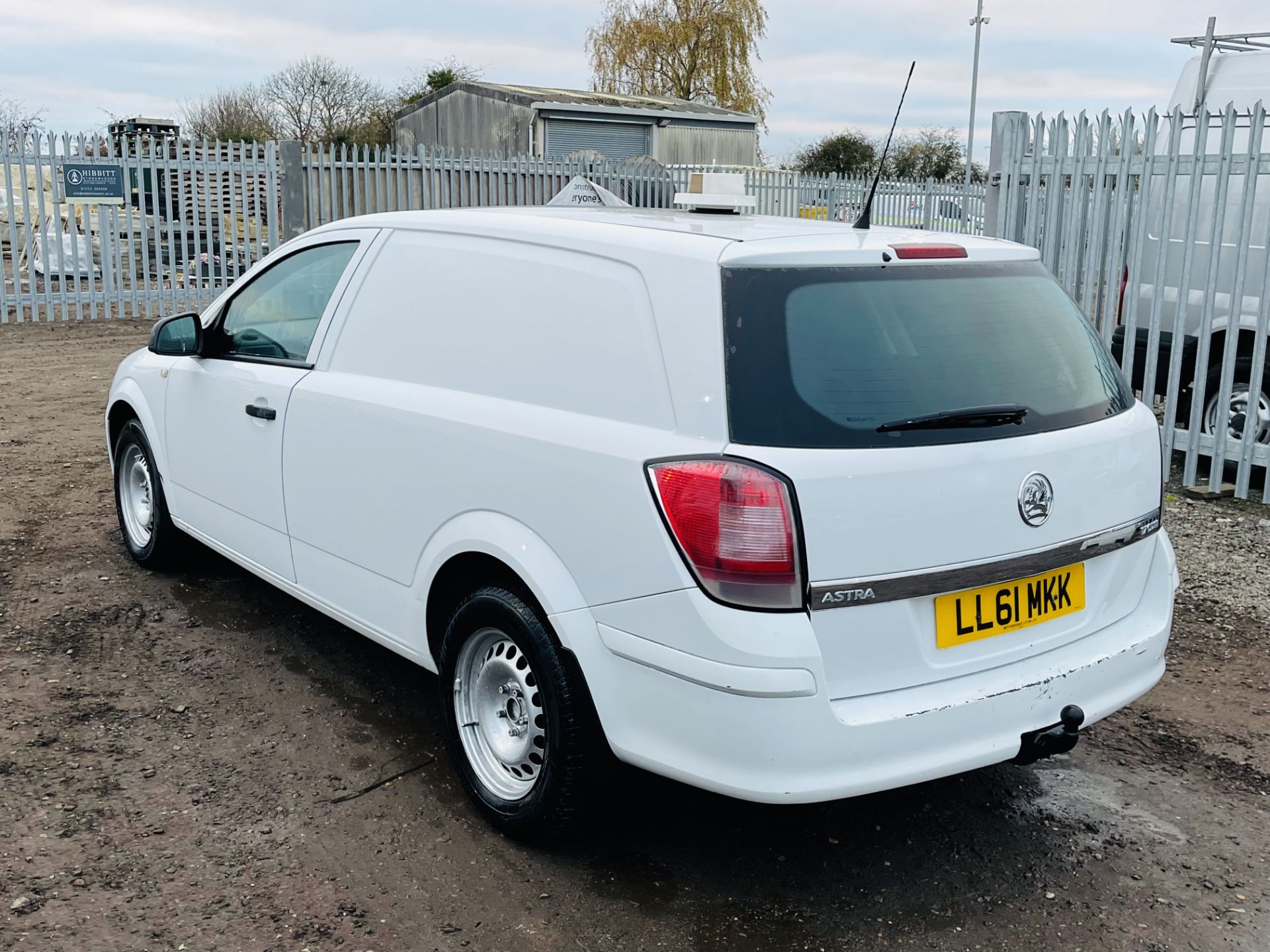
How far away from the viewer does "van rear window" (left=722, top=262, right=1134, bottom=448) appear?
8.87ft

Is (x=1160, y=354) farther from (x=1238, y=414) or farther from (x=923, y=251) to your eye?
(x=923, y=251)

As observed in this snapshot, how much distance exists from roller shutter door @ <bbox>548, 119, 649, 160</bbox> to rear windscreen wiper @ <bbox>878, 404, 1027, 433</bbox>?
29.2m

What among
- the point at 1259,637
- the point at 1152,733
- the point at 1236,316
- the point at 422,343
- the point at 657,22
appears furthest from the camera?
the point at 657,22

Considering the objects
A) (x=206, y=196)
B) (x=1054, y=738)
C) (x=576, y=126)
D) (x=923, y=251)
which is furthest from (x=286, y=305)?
(x=576, y=126)

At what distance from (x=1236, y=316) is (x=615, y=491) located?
574 cm

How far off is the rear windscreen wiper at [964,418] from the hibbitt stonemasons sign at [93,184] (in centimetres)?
1449

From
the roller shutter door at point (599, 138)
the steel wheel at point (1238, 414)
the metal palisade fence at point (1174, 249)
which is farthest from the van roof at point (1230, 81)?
the roller shutter door at point (599, 138)

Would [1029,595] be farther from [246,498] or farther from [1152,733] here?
[246,498]

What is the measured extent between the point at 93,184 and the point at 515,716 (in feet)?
45.5

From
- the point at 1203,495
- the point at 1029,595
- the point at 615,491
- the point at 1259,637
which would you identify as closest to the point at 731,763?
the point at 615,491

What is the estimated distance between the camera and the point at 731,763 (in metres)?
2.67

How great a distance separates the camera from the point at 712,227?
3.16 m

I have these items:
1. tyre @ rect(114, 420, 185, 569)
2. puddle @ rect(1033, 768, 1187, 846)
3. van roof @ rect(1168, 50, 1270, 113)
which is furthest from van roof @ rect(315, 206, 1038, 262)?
van roof @ rect(1168, 50, 1270, 113)

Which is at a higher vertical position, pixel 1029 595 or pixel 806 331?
pixel 806 331
